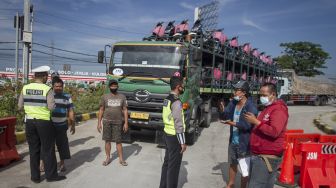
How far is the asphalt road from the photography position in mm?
5457

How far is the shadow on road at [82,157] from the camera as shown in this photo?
637 cm

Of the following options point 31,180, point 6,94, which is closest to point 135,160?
point 31,180

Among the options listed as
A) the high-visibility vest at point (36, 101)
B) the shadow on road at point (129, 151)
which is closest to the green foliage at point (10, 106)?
the shadow on road at point (129, 151)

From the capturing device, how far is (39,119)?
16.8 ft

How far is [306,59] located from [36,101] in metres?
64.3

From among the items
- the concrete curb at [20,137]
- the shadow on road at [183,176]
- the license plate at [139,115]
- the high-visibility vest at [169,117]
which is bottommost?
the shadow on road at [183,176]

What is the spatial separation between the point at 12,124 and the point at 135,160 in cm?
250

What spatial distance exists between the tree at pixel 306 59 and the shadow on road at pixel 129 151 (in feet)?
188

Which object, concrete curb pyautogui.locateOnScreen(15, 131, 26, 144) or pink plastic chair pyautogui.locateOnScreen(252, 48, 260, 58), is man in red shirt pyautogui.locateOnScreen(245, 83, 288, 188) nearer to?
concrete curb pyautogui.locateOnScreen(15, 131, 26, 144)

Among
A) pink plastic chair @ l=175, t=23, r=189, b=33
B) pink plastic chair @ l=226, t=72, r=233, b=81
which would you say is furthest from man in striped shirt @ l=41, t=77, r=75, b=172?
pink plastic chair @ l=226, t=72, r=233, b=81

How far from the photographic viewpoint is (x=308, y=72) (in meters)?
62.5

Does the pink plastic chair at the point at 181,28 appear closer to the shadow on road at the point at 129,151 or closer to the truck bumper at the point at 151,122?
the truck bumper at the point at 151,122

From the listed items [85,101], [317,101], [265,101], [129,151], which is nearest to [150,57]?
[129,151]

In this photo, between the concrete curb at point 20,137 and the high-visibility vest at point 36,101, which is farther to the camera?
the concrete curb at point 20,137
